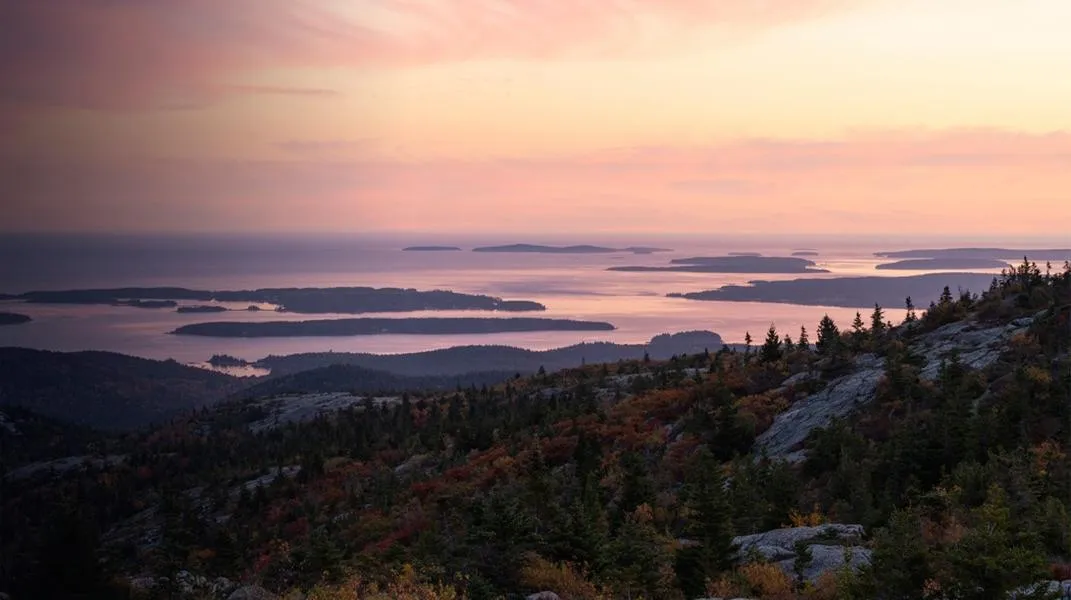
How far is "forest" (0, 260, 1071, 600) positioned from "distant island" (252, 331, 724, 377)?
291ft

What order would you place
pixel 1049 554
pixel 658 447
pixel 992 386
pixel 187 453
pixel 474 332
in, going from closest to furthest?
pixel 1049 554 < pixel 992 386 < pixel 658 447 < pixel 187 453 < pixel 474 332

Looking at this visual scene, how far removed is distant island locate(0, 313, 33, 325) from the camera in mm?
127169

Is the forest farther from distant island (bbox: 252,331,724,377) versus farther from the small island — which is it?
the small island

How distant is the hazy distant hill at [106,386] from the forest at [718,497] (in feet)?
411

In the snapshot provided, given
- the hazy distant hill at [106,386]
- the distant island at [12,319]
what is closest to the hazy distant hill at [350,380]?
the hazy distant hill at [106,386]

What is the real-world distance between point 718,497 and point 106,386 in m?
173

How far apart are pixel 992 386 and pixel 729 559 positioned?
12009mm

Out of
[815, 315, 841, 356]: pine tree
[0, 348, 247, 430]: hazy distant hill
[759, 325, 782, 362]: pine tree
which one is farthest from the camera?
[0, 348, 247, 430]: hazy distant hill

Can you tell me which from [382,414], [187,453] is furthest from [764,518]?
[187,453]

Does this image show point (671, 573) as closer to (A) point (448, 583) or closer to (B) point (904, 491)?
(A) point (448, 583)

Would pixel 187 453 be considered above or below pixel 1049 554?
below

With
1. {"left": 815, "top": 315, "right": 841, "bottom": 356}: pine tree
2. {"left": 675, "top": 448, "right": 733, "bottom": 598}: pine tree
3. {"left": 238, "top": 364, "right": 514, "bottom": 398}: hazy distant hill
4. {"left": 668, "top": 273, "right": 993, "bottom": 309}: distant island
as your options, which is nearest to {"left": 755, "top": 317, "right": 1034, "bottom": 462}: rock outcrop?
{"left": 815, "top": 315, "right": 841, "bottom": 356}: pine tree

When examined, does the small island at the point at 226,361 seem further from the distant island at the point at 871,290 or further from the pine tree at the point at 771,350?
the pine tree at the point at 771,350

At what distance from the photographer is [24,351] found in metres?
159
